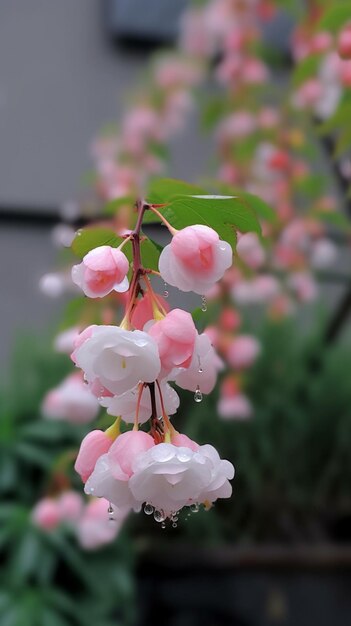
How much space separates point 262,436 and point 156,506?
1.07m

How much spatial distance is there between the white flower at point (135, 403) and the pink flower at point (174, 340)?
2 cm

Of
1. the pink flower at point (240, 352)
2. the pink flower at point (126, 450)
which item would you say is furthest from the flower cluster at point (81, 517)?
the pink flower at point (126, 450)

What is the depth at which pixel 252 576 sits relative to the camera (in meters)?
1.27

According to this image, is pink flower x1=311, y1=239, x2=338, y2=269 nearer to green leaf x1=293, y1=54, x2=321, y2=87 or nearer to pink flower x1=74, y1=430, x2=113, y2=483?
green leaf x1=293, y1=54, x2=321, y2=87

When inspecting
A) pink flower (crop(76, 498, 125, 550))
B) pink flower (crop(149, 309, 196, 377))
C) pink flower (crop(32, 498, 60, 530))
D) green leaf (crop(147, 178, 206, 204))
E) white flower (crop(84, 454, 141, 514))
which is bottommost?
pink flower (crop(32, 498, 60, 530))

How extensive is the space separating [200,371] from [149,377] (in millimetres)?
43

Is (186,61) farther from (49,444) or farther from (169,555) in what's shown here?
(169,555)

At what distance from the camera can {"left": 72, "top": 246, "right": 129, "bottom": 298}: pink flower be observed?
13.2 inches

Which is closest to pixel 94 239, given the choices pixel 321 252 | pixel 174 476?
pixel 174 476

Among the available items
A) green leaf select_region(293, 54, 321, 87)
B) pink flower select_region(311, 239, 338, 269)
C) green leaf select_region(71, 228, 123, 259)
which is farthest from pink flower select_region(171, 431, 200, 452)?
pink flower select_region(311, 239, 338, 269)

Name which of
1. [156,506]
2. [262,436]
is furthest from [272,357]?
[156,506]

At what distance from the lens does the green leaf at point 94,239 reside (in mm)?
381

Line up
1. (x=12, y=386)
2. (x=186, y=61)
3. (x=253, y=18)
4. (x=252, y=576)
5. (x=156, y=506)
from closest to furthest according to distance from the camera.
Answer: (x=156, y=506), (x=252, y=576), (x=12, y=386), (x=253, y=18), (x=186, y=61)

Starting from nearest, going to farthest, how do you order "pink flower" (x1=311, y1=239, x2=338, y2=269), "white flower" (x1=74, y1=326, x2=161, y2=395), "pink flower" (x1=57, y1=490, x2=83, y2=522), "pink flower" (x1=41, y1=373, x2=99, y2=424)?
"white flower" (x1=74, y1=326, x2=161, y2=395) < "pink flower" (x1=41, y1=373, x2=99, y2=424) < "pink flower" (x1=57, y1=490, x2=83, y2=522) < "pink flower" (x1=311, y1=239, x2=338, y2=269)
